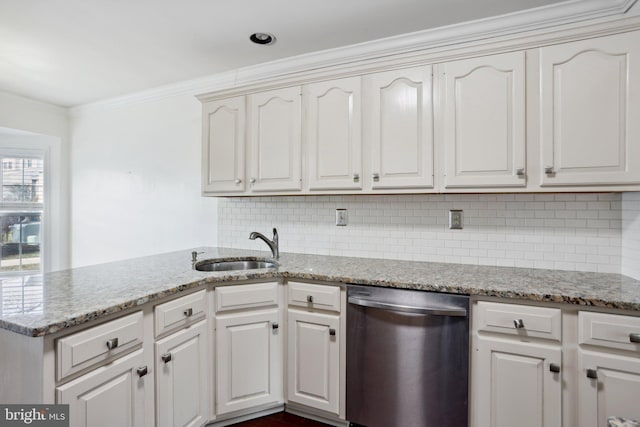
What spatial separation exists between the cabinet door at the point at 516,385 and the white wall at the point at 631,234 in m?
0.73

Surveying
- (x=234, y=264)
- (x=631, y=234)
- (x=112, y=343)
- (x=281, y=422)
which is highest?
(x=631, y=234)

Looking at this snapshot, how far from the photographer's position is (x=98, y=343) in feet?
4.17

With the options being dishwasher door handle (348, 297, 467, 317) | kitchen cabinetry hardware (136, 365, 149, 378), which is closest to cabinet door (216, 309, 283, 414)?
kitchen cabinetry hardware (136, 365, 149, 378)

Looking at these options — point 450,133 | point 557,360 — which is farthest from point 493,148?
point 557,360

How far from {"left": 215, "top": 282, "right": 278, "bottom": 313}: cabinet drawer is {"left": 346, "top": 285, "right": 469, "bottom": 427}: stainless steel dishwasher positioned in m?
0.48

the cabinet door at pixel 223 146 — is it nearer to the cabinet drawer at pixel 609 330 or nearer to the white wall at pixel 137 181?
the white wall at pixel 137 181

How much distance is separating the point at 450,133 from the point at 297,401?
182 centimetres

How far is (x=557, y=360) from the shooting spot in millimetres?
1479

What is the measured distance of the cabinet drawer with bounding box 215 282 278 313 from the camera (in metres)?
1.90

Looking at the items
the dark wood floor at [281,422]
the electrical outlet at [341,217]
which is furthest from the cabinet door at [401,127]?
the dark wood floor at [281,422]

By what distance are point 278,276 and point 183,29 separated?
173 cm

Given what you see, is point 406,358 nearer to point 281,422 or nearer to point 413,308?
point 413,308

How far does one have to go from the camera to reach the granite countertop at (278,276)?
1.25m

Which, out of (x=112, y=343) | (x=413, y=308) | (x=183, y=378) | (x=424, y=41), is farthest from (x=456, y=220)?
(x=112, y=343)
